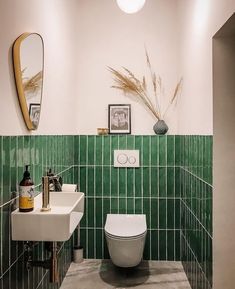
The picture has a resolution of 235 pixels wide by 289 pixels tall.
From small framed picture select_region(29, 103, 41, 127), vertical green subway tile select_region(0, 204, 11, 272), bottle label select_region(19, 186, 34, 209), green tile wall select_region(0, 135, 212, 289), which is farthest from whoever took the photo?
green tile wall select_region(0, 135, 212, 289)

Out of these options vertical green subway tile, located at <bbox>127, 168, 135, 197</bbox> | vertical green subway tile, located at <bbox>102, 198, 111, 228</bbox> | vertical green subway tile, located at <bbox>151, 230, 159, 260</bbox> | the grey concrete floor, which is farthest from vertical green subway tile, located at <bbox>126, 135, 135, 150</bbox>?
the grey concrete floor

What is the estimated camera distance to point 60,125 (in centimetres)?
265

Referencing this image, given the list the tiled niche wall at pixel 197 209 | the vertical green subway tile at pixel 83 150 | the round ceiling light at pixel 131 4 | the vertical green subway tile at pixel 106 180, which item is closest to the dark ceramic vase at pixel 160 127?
the tiled niche wall at pixel 197 209

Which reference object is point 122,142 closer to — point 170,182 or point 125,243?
point 170,182

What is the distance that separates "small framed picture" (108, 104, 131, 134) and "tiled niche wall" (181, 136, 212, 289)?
2.10 feet

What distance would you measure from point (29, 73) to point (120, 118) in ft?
4.96

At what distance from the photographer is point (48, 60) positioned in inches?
91.4

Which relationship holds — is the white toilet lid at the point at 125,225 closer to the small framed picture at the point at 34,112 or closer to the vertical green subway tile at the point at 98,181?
the vertical green subway tile at the point at 98,181

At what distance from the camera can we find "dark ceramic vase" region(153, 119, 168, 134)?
3.09 m

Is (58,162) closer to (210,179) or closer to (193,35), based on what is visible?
(210,179)

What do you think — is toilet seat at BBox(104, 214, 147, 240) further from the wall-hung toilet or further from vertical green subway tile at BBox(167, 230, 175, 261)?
vertical green subway tile at BBox(167, 230, 175, 261)

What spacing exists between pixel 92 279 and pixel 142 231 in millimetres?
677

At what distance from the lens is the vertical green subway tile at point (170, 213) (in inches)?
123

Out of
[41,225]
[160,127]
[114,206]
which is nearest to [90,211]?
[114,206]
